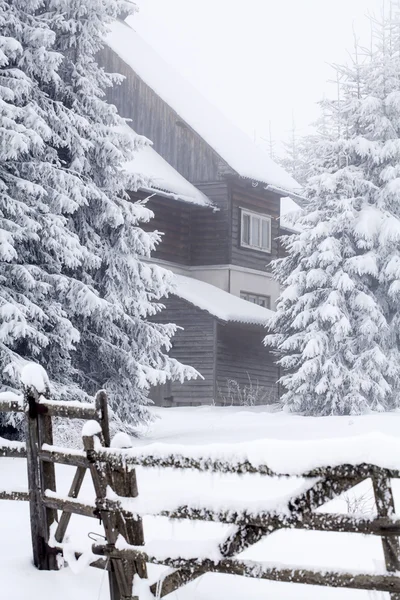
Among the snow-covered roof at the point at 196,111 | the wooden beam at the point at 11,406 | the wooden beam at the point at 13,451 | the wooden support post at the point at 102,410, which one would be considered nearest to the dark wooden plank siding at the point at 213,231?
the snow-covered roof at the point at 196,111

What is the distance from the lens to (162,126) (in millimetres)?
31781

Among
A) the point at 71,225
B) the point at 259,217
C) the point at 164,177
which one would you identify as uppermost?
the point at 164,177

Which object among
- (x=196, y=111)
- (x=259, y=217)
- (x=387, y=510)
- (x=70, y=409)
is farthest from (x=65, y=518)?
(x=196, y=111)

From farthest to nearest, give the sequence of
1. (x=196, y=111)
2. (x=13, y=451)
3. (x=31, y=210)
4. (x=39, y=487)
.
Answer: (x=196, y=111) → (x=31, y=210) → (x=13, y=451) → (x=39, y=487)

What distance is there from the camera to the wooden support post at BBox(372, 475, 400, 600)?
4305 mm

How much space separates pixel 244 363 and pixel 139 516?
79.4ft

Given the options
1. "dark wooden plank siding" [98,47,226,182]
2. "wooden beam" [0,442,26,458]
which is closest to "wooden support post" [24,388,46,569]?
"wooden beam" [0,442,26,458]

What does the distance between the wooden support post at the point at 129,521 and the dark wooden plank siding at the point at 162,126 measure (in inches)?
1028

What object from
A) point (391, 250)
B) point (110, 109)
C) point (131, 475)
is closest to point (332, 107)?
point (391, 250)

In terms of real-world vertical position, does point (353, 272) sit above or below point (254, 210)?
below

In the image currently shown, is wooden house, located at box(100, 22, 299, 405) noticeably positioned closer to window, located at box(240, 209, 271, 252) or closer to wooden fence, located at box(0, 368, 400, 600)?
window, located at box(240, 209, 271, 252)

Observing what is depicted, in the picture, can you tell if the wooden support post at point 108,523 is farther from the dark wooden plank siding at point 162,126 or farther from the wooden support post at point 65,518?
the dark wooden plank siding at point 162,126

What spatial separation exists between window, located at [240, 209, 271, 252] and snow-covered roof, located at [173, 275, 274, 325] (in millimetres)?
2517

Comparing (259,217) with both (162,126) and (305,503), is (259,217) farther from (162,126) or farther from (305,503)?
(305,503)
